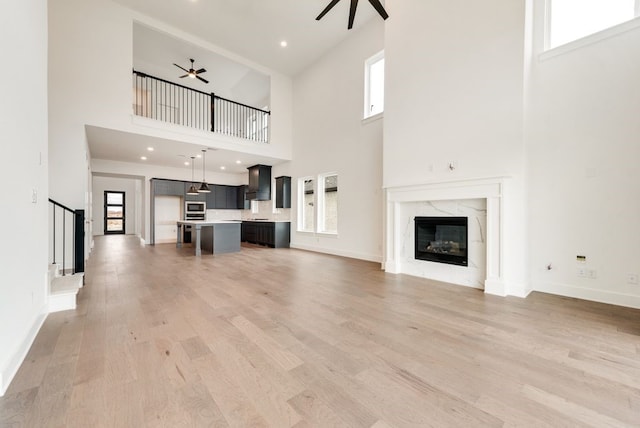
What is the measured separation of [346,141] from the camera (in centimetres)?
623

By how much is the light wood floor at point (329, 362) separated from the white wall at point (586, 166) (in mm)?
416

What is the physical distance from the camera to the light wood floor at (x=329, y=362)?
1304 millimetres

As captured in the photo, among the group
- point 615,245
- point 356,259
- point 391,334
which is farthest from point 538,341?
point 356,259

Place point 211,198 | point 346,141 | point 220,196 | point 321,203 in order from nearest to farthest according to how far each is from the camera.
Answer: point 346,141
point 321,203
point 211,198
point 220,196

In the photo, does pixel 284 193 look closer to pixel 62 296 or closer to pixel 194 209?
pixel 194 209

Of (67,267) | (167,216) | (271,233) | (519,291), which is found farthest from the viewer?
(167,216)

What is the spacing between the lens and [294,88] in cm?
801

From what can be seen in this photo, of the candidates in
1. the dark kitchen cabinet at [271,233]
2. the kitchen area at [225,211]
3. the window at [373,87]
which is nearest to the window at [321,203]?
the dark kitchen cabinet at [271,233]

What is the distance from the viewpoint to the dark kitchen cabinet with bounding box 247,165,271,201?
8695mm

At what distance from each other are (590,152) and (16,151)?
5.54 metres

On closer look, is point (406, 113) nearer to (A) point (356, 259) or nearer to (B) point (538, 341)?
(A) point (356, 259)

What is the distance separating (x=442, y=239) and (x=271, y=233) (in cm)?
522

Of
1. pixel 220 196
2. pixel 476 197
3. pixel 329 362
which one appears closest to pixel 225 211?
pixel 220 196

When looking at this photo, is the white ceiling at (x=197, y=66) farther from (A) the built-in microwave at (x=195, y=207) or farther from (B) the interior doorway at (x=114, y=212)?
(B) the interior doorway at (x=114, y=212)
